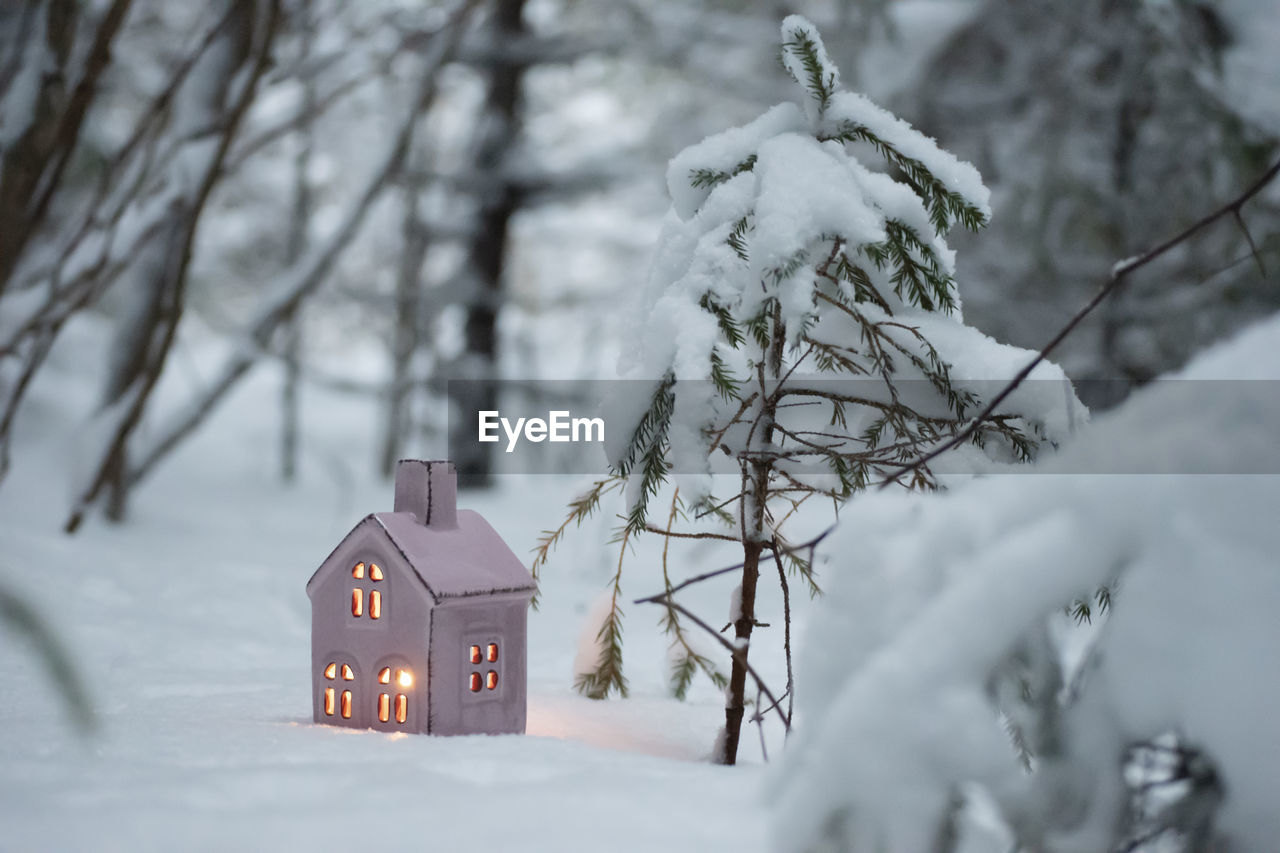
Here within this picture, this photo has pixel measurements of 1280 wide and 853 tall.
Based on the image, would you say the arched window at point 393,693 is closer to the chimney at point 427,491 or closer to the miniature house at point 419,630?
the miniature house at point 419,630

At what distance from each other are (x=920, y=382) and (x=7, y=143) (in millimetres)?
2134

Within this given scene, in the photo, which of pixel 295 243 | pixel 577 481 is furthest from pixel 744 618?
pixel 295 243

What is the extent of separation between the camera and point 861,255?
1503 mm

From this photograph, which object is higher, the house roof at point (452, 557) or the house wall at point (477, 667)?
the house roof at point (452, 557)

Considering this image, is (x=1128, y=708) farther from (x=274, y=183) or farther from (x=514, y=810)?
(x=274, y=183)

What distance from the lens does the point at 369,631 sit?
60.4 inches

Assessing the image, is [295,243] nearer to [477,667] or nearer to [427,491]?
[427,491]

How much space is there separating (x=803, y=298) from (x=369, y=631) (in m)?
0.82

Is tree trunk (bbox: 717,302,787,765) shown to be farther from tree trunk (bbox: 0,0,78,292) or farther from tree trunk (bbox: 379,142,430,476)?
tree trunk (bbox: 379,142,430,476)

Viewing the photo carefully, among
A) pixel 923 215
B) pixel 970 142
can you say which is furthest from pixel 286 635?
pixel 970 142

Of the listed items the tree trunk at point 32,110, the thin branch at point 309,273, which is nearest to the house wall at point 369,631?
the tree trunk at point 32,110

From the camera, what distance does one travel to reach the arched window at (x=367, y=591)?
5.05ft

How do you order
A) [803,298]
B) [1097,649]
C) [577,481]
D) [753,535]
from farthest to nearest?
[577,481] < [753,535] < [803,298] < [1097,649]

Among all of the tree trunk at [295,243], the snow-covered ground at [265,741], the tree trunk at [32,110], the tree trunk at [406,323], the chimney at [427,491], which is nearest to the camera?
the snow-covered ground at [265,741]
